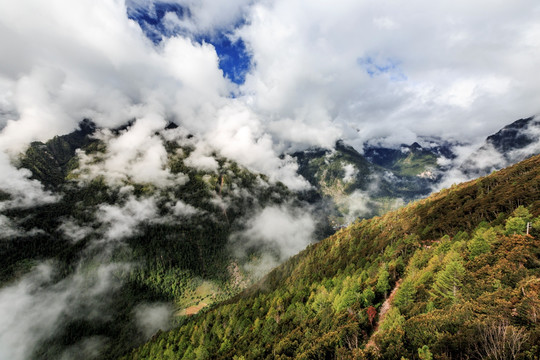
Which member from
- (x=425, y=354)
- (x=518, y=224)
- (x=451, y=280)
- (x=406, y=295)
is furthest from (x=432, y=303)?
(x=518, y=224)

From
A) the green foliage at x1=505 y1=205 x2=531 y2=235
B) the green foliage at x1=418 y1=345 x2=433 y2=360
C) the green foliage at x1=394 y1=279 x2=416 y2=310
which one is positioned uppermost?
the green foliage at x1=505 y1=205 x2=531 y2=235

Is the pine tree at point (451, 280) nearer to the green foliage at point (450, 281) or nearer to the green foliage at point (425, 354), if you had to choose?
the green foliage at point (450, 281)

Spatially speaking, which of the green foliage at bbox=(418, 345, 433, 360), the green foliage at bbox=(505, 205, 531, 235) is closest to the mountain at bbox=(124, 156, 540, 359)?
the green foliage at bbox=(418, 345, 433, 360)

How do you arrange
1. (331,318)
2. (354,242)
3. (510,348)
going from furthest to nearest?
(354,242)
(331,318)
(510,348)

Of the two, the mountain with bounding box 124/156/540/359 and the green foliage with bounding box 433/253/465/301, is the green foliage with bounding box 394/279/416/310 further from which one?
the green foliage with bounding box 433/253/465/301

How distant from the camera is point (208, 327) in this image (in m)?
141

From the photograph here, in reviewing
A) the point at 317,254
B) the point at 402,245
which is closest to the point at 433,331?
the point at 402,245

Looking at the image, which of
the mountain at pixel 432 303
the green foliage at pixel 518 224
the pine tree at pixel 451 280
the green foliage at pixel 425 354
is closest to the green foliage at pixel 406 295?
the mountain at pixel 432 303

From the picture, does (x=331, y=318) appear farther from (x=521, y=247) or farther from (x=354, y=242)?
(x=354, y=242)

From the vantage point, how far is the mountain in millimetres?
31688

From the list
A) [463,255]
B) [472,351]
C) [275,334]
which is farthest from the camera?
[275,334]

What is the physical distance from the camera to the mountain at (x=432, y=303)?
31688 mm

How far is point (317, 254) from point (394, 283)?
390 feet

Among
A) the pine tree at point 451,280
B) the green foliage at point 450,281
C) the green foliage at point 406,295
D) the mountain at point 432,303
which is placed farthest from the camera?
the green foliage at point 406,295
